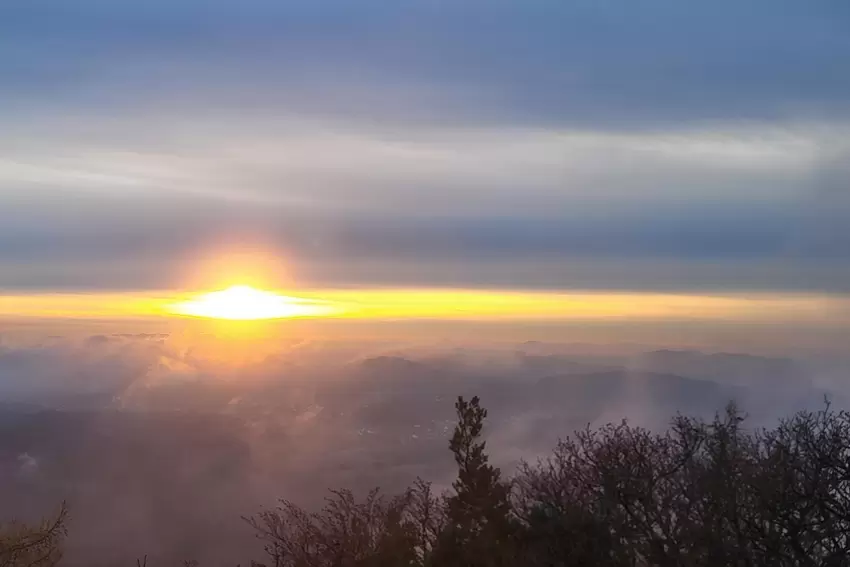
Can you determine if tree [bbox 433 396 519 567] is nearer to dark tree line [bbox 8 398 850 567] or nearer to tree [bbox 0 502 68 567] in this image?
dark tree line [bbox 8 398 850 567]

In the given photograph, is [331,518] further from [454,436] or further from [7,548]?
[7,548]

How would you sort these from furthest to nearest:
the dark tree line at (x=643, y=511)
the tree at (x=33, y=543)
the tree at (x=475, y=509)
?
the tree at (x=475, y=509), the dark tree line at (x=643, y=511), the tree at (x=33, y=543)

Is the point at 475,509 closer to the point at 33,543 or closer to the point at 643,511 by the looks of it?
the point at 643,511

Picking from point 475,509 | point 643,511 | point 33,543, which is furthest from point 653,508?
point 33,543

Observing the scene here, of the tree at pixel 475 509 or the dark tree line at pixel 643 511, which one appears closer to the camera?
the dark tree line at pixel 643 511

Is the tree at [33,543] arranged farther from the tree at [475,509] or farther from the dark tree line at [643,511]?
the tree at [475,509]

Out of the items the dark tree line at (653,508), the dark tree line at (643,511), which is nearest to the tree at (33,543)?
the dark tree line at (643,511)
